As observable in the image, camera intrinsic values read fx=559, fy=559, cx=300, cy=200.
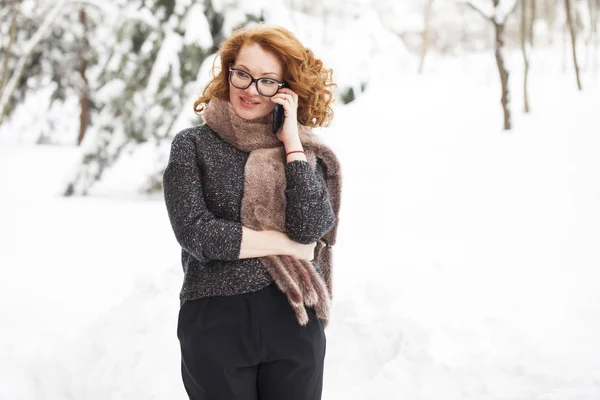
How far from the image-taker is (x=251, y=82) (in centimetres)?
168

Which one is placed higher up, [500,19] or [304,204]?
[500,19]

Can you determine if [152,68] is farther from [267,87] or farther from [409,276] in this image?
[267,87]

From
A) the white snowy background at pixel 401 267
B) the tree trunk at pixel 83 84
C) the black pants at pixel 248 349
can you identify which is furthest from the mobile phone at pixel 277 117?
the tree trunk at pixel 83 84

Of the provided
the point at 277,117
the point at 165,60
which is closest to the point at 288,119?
the point at 277,117

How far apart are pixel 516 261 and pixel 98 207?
5711 mm

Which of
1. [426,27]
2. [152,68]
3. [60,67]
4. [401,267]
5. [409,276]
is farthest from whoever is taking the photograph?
[60,67]

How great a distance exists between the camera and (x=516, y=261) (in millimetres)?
4344

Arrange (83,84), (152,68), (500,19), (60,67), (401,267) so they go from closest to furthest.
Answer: (401,267) → (500,19) → (152,68) → (60,67) → (83,84)

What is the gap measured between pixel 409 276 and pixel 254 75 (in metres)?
2.87

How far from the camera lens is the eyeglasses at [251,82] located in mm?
1684

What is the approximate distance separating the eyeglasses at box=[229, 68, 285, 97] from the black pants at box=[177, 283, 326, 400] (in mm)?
587

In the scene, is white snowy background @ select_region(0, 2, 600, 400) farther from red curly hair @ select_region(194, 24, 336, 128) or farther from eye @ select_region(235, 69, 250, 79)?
eye @ select_region(235, 69, 250, 79)

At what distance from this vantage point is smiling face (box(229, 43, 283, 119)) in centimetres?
168

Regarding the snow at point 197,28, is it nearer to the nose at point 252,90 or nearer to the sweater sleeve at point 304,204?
the nose at point 252,90
